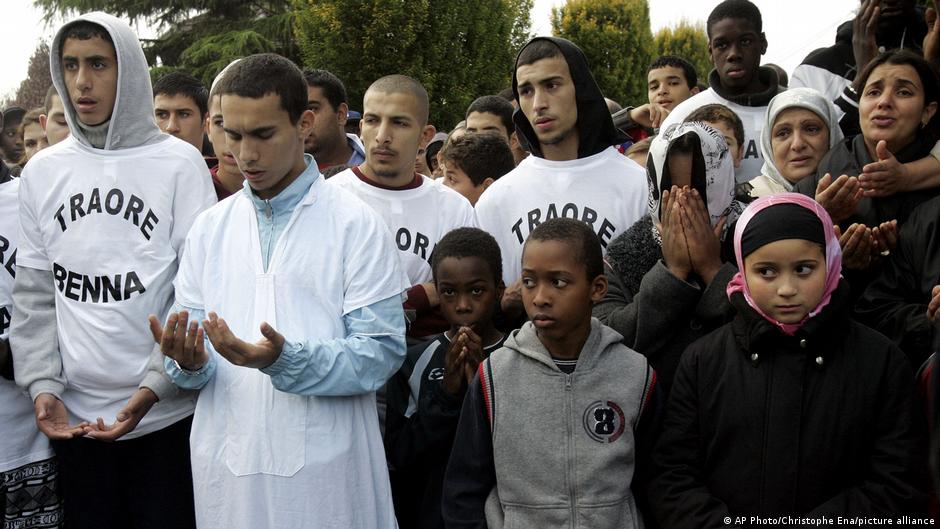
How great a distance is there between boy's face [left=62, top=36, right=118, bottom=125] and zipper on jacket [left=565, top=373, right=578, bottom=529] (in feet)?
7.88

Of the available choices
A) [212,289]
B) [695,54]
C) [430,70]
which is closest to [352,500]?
[212,289]

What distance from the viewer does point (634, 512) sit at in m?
3.14

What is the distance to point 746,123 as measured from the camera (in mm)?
5566

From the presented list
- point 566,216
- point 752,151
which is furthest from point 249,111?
point 752,151

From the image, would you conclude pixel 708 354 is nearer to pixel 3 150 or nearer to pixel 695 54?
pixel 3 150

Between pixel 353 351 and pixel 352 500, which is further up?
pixel 353 351

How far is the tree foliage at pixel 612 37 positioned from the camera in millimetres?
26594

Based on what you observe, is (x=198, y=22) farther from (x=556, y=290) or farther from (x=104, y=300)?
(x=556, y=290)

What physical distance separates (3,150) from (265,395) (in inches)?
278

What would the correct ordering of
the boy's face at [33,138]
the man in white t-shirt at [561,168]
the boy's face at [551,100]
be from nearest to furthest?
1. the man in white t-shirt at [561,168]
2. the boy's face at [551,100]
3. the boy's face at [33,138]

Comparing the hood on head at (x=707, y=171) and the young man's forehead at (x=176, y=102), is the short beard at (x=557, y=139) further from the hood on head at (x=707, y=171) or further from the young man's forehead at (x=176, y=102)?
the young man's forehead at (x=176, y=102)

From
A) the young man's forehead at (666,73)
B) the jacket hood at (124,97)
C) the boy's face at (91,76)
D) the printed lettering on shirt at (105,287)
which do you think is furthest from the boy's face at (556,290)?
the young man's forehead at (666,73)

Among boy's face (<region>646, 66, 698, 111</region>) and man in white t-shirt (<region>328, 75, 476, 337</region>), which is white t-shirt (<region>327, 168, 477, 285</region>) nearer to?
man in white t-shirt (<region>328, 75, 476, 337</region>)

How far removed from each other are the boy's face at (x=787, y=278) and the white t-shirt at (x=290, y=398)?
1.28m
